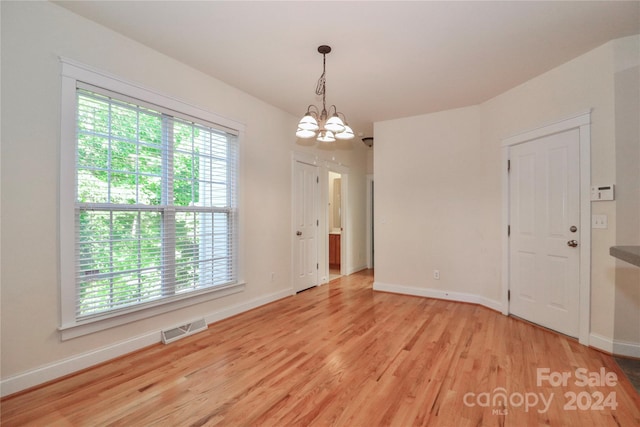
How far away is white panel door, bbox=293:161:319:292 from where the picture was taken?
4.65 meters

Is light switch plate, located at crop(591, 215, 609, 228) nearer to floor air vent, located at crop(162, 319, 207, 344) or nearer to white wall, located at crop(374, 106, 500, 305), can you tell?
white wall, located at crop(374, 106, 500, 305)

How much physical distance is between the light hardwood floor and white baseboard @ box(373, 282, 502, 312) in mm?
591

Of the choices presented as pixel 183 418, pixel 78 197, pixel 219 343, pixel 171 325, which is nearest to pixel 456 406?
pixel 183 418

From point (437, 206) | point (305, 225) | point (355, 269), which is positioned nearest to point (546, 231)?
point (437, 206)

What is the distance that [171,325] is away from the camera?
9.63 feet

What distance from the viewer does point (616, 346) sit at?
8.39ft

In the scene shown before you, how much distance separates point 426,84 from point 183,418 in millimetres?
3909

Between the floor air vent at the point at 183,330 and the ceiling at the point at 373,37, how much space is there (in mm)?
2748

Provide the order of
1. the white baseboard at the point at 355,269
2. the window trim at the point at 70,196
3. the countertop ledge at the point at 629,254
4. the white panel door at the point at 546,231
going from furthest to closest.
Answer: the white baseboard at the point at 355,269
the white panel door at the point at 546,231
the window trim at the point at 70,196
the countertop ledge at the point at 629,254

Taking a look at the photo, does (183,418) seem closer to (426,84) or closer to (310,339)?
(310,339)

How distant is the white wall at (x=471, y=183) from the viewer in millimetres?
2646

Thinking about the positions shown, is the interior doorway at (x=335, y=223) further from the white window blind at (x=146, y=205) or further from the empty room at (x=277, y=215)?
the white window blind at (x=146, y=205)

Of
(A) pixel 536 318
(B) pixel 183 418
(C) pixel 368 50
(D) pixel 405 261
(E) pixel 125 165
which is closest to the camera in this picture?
(B) pixel 183 418

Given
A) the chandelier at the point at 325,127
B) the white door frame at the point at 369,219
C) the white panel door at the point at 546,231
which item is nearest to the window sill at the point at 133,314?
the chandelier at the point at 325,127
